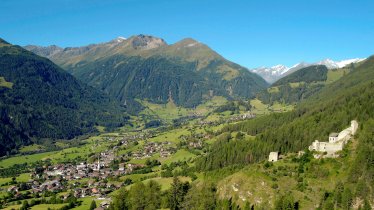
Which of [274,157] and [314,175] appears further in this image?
[274,157]

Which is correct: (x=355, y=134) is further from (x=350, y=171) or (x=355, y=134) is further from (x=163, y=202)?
(x=163, y=202)

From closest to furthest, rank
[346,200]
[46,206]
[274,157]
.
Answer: [346,200] < [274,157] < [46,206]

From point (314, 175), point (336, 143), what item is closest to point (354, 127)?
point (336, 143)

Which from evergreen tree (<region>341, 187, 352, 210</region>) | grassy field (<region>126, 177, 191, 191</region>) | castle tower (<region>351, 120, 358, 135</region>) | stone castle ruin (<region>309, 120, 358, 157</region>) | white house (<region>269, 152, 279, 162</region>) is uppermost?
castle tower (<region>351, 120, 358, 135</region>)

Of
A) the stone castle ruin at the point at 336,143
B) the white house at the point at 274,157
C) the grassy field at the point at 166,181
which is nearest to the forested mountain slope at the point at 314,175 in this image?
the stone castle ruin at the point at 336,143

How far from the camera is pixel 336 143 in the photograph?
11888 centimetres

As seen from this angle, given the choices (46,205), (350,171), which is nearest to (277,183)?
(350,171)

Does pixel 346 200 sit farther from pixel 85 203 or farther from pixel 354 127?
pixel 85 203

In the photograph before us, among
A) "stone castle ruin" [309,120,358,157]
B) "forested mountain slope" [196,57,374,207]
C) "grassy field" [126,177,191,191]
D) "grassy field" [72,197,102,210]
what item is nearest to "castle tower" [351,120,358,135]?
"stone castle ruin" [309,120,358,157]

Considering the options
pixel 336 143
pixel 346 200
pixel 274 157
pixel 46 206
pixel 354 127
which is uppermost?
pixel 354 127

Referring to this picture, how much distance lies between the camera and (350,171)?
342 ft

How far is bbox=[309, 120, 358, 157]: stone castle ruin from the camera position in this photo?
386 feet

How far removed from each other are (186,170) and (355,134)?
7456cm

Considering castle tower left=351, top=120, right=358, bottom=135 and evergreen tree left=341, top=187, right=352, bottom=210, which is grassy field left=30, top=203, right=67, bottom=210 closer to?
evergreen tree left=341, top=187, right=352, bottom=210
